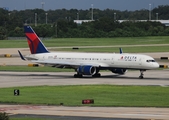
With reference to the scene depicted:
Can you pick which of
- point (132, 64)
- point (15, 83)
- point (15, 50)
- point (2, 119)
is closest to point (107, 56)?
point (132, 64)

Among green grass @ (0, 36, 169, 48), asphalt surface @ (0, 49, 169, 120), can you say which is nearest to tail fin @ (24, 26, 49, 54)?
asphalt surface @ (0, 49, 169, 120)

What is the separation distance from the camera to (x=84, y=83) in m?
67.8

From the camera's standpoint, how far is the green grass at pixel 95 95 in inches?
1912

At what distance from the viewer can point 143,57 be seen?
7475 cm

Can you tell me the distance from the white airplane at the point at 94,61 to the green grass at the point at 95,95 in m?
12.8

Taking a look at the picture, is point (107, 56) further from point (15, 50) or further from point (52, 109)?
point (15, 50)

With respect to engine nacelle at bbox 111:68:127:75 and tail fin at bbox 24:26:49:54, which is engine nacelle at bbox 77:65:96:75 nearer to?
engine nacelle at bbox 111:68:127:75

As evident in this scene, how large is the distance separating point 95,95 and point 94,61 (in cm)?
2338

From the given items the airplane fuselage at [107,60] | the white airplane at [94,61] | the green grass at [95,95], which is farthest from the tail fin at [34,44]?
the green grass at [95,95]

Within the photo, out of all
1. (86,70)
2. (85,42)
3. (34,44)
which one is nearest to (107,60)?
(86,70)

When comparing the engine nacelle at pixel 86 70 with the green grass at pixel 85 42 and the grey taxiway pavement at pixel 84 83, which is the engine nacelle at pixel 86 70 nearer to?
the grey taxiway pavement at pixel 84 83

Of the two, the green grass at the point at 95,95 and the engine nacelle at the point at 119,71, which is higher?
the green grass at the point at 95,95

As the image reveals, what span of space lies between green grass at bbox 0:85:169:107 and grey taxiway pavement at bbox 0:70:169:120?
2605 millimetres

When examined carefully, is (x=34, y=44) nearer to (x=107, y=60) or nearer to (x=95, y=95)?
(x=107, y=60)
